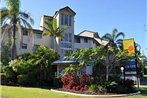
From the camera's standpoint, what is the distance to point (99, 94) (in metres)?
22.5

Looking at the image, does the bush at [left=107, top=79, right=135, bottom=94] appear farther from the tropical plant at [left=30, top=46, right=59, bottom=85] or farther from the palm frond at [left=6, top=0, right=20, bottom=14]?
the palm frond at [left=6, top=0, right=20, bottom=14]

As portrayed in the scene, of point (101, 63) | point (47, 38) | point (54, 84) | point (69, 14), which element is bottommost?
point (54, 84)

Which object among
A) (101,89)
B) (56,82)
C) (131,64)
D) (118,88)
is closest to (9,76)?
(56,82)

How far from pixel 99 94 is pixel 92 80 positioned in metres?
3.35

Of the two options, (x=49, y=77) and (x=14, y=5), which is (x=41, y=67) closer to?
(x=49, y=77)

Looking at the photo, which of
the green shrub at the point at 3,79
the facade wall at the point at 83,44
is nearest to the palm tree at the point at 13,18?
the green shrub at the point at 3,79

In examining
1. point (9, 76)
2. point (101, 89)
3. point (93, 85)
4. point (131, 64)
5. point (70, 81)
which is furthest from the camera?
point (9, 76)

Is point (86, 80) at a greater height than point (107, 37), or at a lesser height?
lesser

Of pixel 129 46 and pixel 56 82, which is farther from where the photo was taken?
pixel 56 82

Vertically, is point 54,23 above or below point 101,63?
above

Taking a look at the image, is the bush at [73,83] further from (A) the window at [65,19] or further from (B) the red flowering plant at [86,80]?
(A) the window at [65,19]

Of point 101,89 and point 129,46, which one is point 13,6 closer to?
point 129,46

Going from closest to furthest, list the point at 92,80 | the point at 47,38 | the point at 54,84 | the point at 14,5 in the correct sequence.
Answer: the point at 92,80 → the point at 54,84 → the point at 14,5 → the point at 47,38

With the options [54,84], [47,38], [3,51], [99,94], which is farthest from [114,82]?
[47,38]
